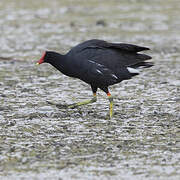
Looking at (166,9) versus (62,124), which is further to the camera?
(166,9)

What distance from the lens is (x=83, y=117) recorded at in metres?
7.52

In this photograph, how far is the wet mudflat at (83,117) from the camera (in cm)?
548

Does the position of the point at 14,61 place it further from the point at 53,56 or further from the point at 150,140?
the point at 150,140

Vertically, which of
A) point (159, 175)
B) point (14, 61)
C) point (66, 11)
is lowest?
point (159, 175)

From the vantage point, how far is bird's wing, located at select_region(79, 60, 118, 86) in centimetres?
736

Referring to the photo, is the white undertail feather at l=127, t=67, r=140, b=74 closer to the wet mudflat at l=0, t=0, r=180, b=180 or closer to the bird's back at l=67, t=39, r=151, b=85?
the bird's back at l=67, t=39, r=151, b=85

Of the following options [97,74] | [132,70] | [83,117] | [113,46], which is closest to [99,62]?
[97,74]

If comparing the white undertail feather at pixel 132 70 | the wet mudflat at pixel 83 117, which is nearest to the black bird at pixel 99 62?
the white undertail feather at pixel 132 70

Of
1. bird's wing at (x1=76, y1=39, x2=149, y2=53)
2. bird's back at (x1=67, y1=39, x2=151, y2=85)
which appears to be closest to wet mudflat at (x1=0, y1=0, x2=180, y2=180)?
bird's back at (x1=67, y1=39, x2=151, y2=85)

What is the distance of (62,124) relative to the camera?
7.09 m

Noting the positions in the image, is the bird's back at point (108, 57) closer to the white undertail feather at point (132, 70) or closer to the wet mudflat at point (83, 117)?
the white undertail feather at point (132, 70)

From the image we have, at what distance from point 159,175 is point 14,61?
7.11 m

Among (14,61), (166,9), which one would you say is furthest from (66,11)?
(14,61)

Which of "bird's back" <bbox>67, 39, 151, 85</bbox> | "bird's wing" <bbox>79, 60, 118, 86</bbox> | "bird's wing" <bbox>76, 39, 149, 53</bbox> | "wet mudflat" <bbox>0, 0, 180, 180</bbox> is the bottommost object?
"wet mudflat" <bbox>0, 0, 180, 180</bbox>
